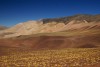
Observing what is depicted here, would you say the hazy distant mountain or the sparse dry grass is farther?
the hazy distant mountain

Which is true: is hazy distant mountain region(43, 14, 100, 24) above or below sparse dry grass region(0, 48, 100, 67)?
above

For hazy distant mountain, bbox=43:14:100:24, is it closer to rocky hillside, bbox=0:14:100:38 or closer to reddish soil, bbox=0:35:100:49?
rocky hillside, bbox=0:14:100:38

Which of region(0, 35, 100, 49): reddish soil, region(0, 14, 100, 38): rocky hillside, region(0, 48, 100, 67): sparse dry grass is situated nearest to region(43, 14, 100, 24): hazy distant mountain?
region(0, 14, 100, 38): rocky hillside

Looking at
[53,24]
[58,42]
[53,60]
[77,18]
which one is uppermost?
[77,18]

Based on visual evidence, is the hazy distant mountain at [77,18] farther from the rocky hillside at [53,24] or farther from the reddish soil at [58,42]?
the reddish soil at [58,42]

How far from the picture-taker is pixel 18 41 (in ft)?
204

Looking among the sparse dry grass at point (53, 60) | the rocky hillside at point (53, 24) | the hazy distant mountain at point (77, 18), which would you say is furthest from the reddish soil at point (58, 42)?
the hazy distant mountain at point (77, 18)

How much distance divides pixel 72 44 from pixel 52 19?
2820 inches

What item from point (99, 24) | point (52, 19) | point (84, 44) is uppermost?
point (52, 19)

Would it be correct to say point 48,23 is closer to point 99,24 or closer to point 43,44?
point 99,24

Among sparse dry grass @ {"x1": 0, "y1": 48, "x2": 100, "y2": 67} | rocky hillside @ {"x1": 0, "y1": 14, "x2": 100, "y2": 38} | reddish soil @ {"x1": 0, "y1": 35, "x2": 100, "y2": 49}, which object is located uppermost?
rocky hillside @ {"x1": 0, "y1": 14, "x2": 100, "y2": 38}

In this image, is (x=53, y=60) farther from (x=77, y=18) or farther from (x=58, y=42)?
(x=77, y=18)

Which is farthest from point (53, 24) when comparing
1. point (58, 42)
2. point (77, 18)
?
point (58, 42)

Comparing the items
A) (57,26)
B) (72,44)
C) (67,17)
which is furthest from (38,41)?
(67,17)
